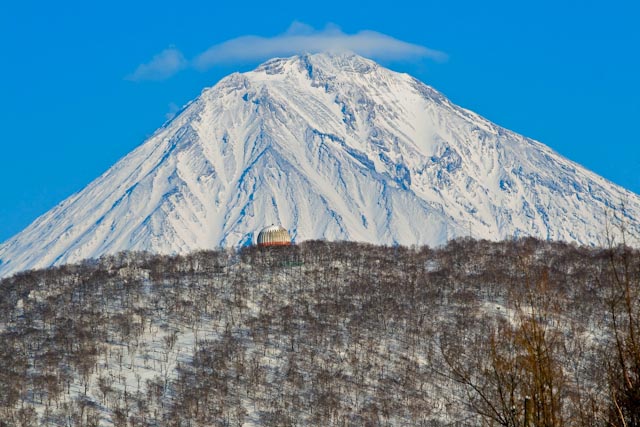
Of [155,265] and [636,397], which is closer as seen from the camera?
[636,397]

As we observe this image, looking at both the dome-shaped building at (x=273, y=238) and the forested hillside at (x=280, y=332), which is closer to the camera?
the forested hillside at (x=280, y=332)

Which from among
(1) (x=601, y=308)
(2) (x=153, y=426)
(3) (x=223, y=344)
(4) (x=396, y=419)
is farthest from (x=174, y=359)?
(1) (x=601, y=308)

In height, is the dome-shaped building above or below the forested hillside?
above

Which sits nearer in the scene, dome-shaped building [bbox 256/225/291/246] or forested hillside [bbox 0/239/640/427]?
forested hillside [bbox 0/239/640/427]

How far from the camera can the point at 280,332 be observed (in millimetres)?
159250

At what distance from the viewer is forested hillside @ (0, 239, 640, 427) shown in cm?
13750

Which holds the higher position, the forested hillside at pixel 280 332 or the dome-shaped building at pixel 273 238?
the dome-shaped building at pixel 273 238

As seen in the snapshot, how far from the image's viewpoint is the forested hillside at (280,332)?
138 m

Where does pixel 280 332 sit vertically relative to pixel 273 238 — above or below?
below

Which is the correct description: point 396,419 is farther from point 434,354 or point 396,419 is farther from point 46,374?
point 46,374

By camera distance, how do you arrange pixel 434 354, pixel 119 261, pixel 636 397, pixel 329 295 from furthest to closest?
pixel 119 261
pixel 329 295
pixel 434 354
pixel 636 397

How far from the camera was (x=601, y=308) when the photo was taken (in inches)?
6752

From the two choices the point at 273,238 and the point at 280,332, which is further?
the point at 273,238

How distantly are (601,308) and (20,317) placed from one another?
7567 centimetres
